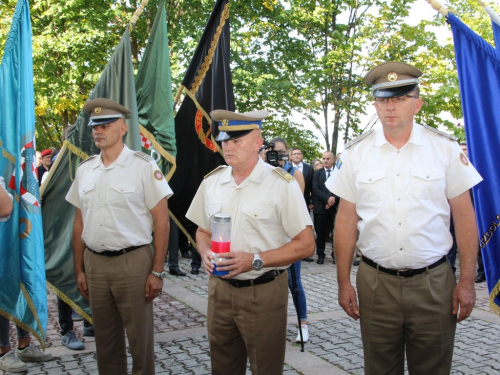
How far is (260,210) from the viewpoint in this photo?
3303 mm

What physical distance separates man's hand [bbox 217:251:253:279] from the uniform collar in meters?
1.08

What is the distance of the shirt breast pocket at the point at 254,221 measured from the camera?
3.30m

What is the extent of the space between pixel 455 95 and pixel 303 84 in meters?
7.26

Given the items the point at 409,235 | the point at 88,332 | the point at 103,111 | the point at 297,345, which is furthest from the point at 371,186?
the point at 88,332

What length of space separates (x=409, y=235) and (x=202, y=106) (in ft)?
13.1

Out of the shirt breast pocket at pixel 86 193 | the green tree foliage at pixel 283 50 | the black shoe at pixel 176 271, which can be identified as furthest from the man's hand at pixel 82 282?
the green tree foliage at pixel 283 50

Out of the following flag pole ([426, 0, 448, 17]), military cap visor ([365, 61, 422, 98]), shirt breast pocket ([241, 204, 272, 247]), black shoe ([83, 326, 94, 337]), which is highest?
flag pole ([426, 0, 448, 17])

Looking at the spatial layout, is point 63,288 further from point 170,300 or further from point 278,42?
point 278,42

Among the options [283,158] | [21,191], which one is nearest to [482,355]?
[283,158]

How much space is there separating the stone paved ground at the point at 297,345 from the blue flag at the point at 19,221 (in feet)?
2.41

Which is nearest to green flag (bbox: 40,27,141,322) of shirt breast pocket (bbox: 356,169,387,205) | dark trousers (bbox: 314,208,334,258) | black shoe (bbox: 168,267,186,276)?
shirt breast pocket (bbox: 356,169,387,205)

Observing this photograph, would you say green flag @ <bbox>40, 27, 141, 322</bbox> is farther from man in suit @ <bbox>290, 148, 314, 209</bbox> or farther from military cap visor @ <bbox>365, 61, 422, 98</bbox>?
man in suit @ <bbox>290, 148, 314, 209</bbox>

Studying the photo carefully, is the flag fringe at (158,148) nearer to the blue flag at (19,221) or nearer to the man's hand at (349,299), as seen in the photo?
the blue flag at (19,221)

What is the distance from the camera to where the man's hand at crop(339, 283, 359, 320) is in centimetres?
334
